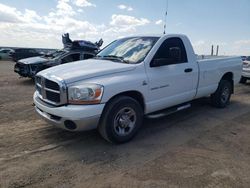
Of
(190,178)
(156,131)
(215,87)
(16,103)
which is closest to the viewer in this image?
(190,178)

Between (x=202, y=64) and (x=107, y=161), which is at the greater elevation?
(x=202, y=64)

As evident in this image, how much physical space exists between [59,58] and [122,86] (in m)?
7.99

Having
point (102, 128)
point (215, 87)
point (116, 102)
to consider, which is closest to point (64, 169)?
point (102, 128)

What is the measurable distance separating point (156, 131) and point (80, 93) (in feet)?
6.71

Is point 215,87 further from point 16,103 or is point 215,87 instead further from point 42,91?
point 16,103

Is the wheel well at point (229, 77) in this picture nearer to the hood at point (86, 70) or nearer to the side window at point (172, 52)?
the side window at point (172, 52)

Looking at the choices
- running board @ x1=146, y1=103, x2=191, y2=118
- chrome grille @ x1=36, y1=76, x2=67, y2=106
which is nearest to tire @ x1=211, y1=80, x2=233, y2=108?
running board @ x1=146, y1=103, x2=191, y2=118

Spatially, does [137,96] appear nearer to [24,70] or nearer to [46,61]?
[46,61]

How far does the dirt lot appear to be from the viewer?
3.65 m

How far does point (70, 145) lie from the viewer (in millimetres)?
4766

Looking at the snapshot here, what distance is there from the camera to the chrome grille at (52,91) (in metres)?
4.34

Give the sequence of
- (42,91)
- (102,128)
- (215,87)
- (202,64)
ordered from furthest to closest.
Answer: (215,87), (202,64), (42,91), (102,128)

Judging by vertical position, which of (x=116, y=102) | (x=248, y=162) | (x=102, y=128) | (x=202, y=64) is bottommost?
(x=248, y=162)

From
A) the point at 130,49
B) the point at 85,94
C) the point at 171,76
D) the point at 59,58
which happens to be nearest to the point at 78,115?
the point at 85,94
